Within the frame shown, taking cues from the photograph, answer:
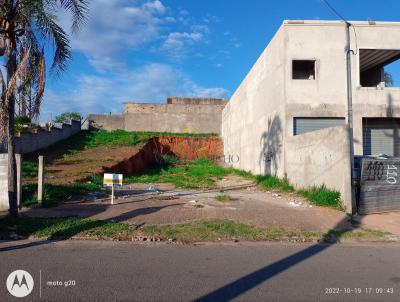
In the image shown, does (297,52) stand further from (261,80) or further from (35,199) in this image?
(35,199)

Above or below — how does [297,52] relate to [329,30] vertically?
below

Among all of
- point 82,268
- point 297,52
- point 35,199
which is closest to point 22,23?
point 35,199

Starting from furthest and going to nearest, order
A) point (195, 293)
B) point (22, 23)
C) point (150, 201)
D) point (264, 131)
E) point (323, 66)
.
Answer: point (264, 131) < point (323, 66) < point (150, 201) < point (22, 23) < point (195, 293)

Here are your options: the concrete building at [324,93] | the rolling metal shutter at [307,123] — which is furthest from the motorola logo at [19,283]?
the rolling metal shutter at [307,123]

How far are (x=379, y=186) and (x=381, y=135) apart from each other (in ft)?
23.2

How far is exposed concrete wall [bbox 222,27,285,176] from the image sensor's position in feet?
54.4

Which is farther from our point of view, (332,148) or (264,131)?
(264,131)

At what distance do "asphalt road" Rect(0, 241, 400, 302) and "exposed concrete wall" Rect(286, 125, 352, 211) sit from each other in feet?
10.9

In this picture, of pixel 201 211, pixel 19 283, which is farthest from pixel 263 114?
pixel 19 283

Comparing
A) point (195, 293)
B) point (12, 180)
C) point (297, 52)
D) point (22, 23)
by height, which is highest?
point (297, 52)

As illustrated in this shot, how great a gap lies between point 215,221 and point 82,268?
13.4ft

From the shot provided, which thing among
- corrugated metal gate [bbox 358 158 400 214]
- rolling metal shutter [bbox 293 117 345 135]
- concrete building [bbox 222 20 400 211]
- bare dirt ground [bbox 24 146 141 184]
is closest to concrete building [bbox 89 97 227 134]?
bare dirt ground [bbox 24 146 141 184]

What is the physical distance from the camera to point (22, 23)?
8.61m

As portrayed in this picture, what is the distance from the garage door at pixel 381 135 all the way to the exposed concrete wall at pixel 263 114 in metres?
3.99
